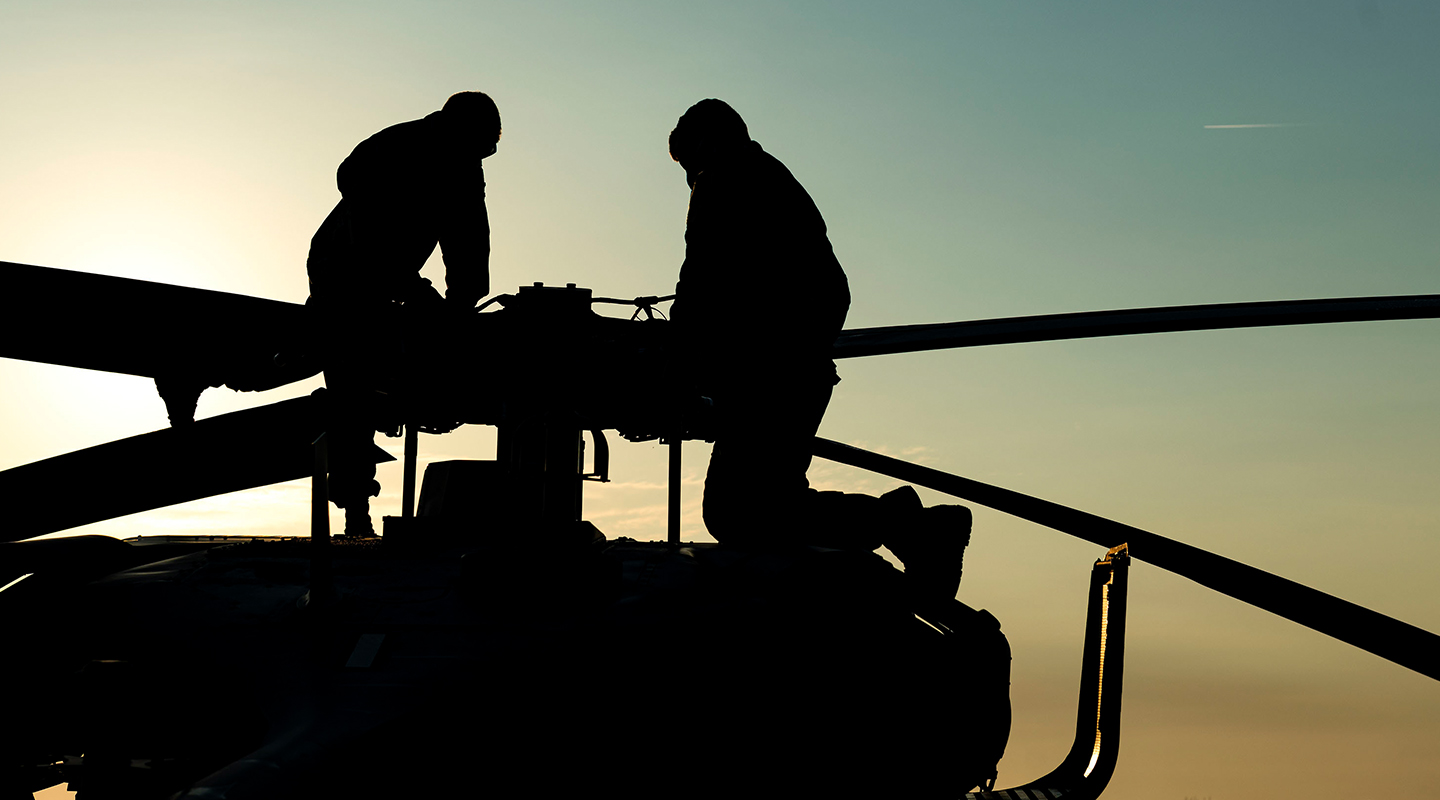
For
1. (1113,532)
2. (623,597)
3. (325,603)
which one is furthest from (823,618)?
(325,603)

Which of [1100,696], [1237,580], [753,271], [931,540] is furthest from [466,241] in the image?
[1237,580]

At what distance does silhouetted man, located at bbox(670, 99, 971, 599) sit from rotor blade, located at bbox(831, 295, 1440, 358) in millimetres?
1739

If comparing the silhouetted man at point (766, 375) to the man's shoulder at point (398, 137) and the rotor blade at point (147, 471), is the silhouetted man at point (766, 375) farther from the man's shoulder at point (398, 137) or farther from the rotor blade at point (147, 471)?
the man's shoulder at point (398, 137)

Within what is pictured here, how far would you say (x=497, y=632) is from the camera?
187 inches

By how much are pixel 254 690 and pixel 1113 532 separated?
139 inches

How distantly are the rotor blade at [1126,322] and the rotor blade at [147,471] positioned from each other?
3.52 meters

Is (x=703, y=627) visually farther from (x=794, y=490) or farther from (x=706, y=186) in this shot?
(x=706, y=186)

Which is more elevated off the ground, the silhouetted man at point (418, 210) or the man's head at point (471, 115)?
the man's head at point (471, 115)

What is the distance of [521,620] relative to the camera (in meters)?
4.82

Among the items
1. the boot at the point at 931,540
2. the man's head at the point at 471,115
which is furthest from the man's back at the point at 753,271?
the man's head at the point at 471,115

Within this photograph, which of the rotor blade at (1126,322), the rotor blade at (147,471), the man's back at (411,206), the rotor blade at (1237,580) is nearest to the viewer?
the rotor blade at (1237,580)

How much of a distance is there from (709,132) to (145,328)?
2795mm

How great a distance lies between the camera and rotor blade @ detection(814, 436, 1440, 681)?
12.8ft

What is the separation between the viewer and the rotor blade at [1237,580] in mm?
3914
